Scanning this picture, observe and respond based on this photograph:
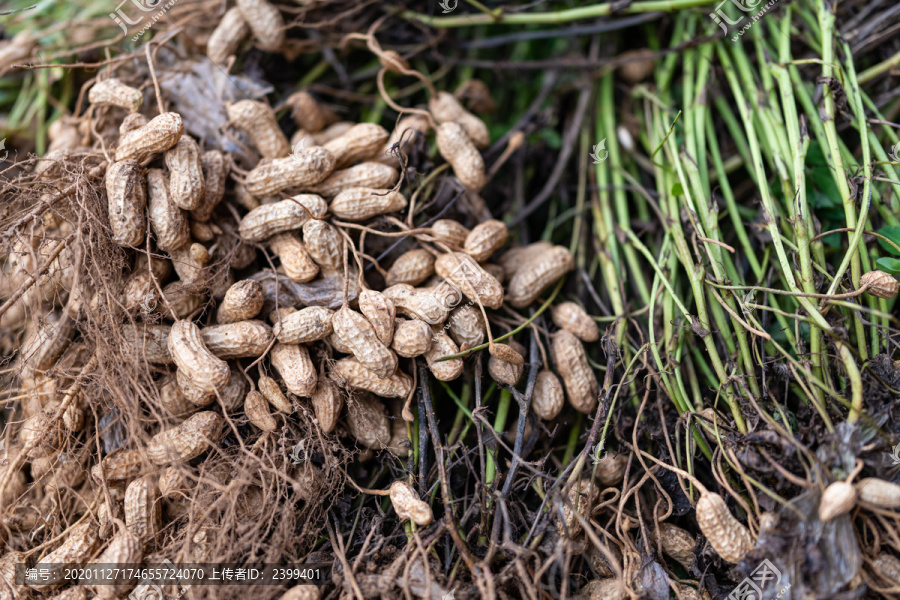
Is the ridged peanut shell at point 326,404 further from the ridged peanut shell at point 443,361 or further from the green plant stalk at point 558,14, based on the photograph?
the green plant stalk at point 558,14

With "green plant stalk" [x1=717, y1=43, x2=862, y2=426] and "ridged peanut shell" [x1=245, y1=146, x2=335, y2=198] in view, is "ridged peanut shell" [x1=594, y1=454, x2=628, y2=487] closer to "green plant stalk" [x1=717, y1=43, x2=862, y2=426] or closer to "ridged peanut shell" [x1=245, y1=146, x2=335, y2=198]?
"green plant stalk" [x1=717, y1=43, x2=862, y2=426]

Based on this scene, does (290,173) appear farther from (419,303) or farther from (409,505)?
(409,505)

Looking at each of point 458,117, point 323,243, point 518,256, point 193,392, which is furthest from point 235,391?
point 458,117

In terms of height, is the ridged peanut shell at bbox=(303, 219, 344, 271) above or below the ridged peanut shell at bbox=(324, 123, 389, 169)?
below

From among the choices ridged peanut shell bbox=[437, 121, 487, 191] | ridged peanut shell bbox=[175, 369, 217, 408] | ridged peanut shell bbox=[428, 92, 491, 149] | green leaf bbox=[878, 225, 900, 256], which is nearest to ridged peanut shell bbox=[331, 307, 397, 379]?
ridged peanut shell bbox=[175, 369, 217, 408]

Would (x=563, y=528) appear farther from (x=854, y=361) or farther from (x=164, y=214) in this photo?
(x=164, y=214)

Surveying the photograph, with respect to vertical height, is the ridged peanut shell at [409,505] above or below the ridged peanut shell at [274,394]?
below

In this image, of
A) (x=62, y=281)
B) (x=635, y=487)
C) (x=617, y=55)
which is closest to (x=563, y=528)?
(x=635, y=487)

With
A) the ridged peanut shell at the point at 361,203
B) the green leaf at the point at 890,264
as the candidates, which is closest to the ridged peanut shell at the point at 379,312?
the ridged peanut shell at the point at 361,203
